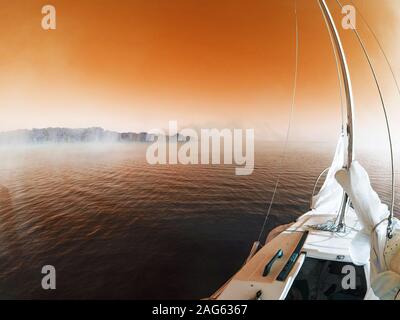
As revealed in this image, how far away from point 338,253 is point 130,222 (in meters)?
6.75

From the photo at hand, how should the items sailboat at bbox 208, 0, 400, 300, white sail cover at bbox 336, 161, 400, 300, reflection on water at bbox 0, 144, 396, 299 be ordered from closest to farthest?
white sail cover at bbox 336, 161, 400, 300 < sailboat at bbox 208, 0, 400, 300 < reflection on water at bbox 0, 144, 396, 299

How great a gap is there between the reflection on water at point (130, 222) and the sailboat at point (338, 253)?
2.20m

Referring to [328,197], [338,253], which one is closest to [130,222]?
[328,197]

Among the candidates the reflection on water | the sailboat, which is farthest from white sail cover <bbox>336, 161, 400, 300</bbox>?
the reflection on water

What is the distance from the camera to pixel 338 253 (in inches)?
123

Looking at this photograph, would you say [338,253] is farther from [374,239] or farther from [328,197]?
[328,197]

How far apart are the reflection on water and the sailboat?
220 cm

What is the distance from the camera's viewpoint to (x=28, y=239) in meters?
7.05

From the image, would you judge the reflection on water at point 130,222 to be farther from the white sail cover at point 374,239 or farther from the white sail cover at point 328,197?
the white sail cover at point 374,239

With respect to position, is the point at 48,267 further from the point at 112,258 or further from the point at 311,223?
the point at 311,223

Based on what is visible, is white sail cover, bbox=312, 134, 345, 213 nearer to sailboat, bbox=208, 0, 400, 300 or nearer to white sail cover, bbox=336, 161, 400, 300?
sailboat, bbox=208, 0, 400, 300

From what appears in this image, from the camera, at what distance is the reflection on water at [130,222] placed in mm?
5039

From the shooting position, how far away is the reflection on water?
16.5 feet
